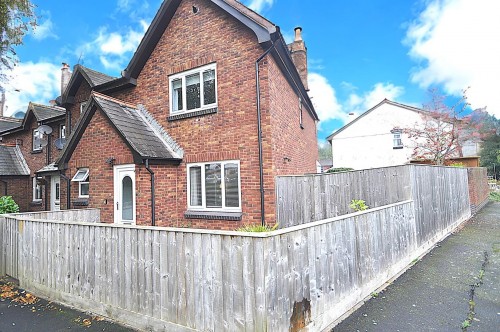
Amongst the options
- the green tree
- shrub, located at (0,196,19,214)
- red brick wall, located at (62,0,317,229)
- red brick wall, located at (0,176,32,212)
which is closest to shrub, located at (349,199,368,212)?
red brick wall, located at (62,0,317,229)

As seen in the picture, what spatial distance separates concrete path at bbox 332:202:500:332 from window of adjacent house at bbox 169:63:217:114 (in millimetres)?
6758

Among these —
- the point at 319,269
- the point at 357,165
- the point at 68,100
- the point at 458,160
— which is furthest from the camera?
the point at 357,165

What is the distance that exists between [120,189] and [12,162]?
557 inches

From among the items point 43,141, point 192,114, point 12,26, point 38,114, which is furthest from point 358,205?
point 38,114

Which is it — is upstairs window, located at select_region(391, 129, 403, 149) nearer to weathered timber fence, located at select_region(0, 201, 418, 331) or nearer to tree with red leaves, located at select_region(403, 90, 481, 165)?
tree with red leaves, located at select_region(403, 90, 481, 165)

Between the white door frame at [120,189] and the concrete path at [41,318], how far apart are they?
3.42 metres

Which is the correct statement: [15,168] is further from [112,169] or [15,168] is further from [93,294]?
[93,294]

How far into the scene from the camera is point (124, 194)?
28.7ft

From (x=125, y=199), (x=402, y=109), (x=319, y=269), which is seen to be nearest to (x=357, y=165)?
(x=402, y=109)

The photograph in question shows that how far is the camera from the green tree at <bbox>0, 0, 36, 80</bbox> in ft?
30.0

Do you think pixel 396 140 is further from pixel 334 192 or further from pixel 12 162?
pixel 12 162

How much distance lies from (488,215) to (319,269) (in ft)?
45.2

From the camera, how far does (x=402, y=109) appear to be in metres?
27.1

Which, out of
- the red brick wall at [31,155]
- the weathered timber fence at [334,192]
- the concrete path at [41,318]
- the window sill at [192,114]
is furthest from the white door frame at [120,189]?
→ the red brick wall at [31,155]
